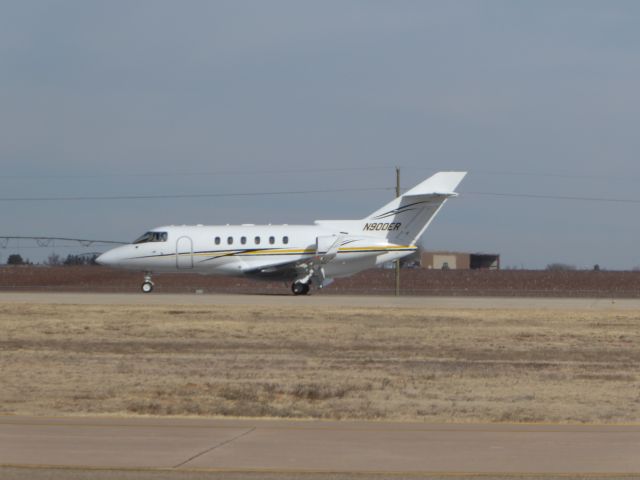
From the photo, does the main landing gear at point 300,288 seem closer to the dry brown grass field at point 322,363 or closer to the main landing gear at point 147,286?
the main landing gear at point 147,286

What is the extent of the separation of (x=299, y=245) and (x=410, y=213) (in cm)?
493

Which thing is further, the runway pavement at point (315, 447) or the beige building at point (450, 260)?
the beige building at point (450, 260)

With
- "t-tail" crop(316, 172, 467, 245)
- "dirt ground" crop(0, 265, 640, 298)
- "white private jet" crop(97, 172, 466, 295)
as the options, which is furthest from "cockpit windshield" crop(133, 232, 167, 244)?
"dirt ground" crop(0, 265, 640, 298)

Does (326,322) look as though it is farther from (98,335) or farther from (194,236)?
(194,236)

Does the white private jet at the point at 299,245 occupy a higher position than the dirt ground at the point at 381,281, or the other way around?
the white private jet at the point at 299,245

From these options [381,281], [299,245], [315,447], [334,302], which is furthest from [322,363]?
[381,281]

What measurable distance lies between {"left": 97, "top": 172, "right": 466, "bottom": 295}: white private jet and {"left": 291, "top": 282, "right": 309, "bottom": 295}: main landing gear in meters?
0.04

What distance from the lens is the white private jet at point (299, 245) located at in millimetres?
45656

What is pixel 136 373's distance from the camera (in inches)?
786

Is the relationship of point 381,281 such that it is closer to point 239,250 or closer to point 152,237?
point 239,250

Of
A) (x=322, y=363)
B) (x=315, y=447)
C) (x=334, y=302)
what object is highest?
(x=334, y=302)

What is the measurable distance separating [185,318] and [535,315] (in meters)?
10.8

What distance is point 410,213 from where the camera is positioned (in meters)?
45.8

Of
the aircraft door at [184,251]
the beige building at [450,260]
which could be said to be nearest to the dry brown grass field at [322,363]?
the aircraft door at [184,251]
